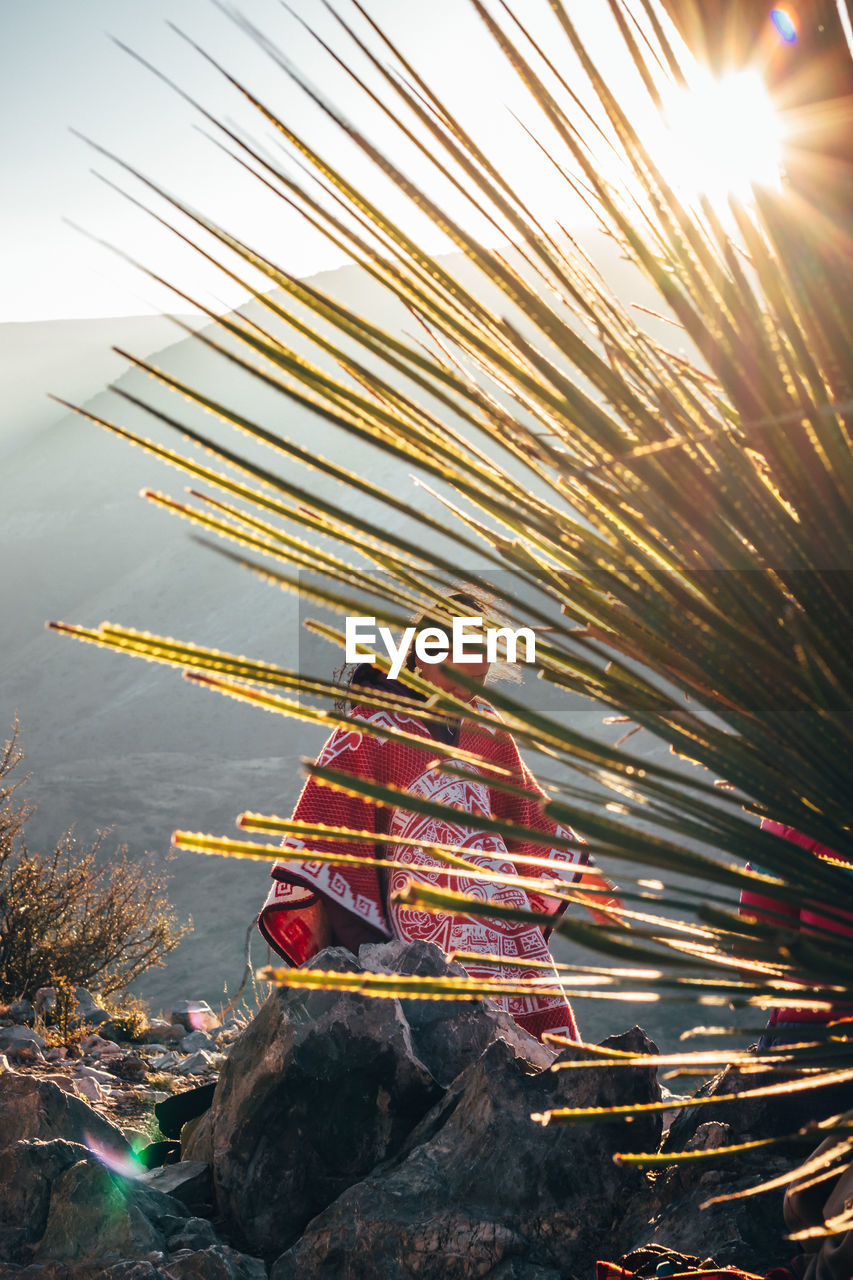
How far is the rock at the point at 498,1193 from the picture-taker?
135 centimetres

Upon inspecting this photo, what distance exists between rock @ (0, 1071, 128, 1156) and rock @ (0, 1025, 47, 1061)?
5.03 ft

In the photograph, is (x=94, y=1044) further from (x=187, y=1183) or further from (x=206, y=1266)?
(x=206, y=1266)

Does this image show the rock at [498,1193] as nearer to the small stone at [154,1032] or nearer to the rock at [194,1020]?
the small stone at [154,1032]

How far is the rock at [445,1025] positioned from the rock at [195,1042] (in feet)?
10.2

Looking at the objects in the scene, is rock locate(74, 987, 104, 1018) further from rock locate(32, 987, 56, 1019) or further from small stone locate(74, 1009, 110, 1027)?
rock locate(32, 987, 56, 1019)

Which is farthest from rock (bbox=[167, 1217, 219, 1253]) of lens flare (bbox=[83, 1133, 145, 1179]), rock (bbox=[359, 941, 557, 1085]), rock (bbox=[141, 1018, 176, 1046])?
rock (bbox=[141, 1018, 176, 1046])

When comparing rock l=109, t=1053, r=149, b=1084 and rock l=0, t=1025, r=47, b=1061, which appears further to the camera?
rock l=109, t=1053, r=149, b=1084

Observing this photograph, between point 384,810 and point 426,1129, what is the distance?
1.02m

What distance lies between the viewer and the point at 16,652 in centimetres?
4028

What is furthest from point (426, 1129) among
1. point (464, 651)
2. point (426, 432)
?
point (426, 432)

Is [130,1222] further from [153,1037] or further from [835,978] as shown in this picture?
[153,1037]

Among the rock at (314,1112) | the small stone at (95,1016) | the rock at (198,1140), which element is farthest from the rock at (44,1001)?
the rock at (314,1112)

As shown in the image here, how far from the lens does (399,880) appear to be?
2.27 metres

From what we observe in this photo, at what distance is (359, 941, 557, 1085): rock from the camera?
6.09ft
